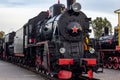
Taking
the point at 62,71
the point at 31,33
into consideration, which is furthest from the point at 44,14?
the point at 62,71

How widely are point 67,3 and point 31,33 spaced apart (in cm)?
526

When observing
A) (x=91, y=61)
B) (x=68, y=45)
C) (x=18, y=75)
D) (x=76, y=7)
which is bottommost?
(x=18, y=75)

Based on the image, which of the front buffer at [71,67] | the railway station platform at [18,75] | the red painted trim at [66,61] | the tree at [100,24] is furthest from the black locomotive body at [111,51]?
the tree at [100,24]

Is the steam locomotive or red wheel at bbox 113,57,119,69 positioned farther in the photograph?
red wheel at bbox 113,57,119,69

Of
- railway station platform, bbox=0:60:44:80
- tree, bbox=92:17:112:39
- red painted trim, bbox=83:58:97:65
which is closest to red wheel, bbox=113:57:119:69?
railway station platform, bbox=0:60:44:80

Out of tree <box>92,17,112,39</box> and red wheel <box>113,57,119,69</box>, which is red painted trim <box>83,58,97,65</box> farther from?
tree <box>92,17,112,39</box>

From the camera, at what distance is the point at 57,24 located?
16.2 metres

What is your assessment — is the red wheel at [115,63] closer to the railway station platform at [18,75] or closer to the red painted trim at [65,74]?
the railway station platform at [18,75]

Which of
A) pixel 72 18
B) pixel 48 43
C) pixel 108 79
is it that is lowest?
pixel 108 79

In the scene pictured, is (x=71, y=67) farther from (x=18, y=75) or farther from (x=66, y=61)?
(x=18, y=75)

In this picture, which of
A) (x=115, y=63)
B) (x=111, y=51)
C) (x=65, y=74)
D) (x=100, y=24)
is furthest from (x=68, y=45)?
(x=100, y=24)

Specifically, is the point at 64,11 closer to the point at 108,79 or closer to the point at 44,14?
the point at 108,79

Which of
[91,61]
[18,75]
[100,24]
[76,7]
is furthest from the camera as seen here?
[100,24]

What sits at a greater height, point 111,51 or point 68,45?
point 68,45
